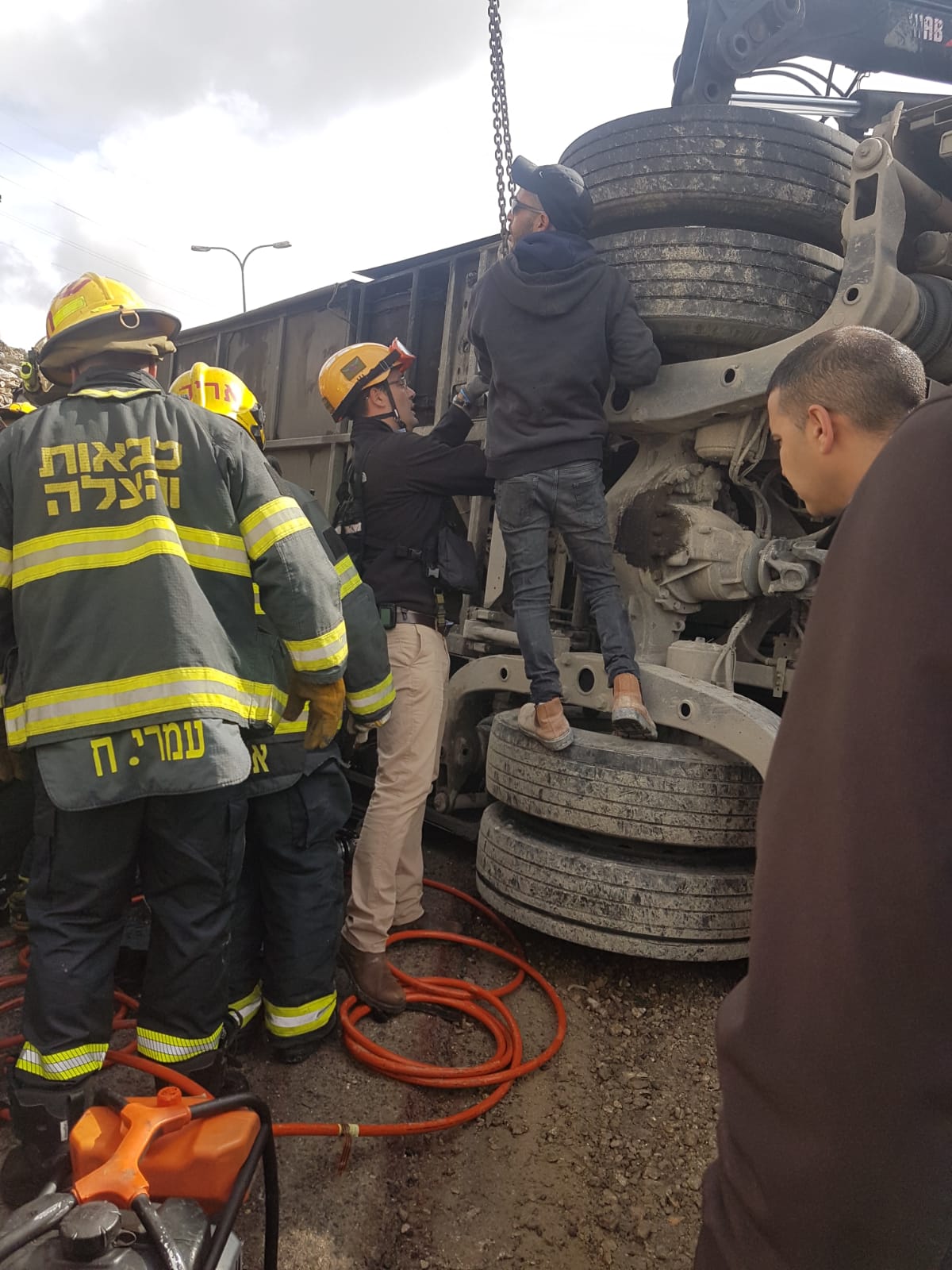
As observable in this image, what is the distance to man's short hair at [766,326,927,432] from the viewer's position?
1156 millimetres

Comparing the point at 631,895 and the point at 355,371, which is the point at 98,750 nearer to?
the point at 631,895

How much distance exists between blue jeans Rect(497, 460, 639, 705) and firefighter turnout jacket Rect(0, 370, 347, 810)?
1.07m

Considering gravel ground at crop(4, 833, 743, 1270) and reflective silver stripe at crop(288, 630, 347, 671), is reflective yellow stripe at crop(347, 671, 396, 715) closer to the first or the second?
reflective silver stripe at crop(288, 630, 347, 671)

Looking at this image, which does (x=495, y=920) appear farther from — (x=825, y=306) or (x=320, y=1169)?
(x=825, y=306)

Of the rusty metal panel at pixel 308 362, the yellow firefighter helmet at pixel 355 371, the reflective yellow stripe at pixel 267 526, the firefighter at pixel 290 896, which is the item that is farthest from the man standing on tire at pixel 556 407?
the rusty metal panel at pixel 308 362

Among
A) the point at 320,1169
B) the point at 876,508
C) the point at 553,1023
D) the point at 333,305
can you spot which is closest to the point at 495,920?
the point at 553,1023

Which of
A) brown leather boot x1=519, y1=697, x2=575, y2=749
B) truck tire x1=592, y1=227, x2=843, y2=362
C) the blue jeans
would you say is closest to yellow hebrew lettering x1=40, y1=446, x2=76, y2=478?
the blue jeans

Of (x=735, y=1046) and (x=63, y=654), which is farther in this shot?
(x=63, y=654)

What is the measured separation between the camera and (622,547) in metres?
3.12

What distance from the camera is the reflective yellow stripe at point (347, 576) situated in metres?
2.66

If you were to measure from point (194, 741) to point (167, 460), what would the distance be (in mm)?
636

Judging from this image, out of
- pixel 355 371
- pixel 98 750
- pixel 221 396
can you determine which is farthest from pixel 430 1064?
pixel 355 371

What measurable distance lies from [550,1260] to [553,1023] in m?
0.90

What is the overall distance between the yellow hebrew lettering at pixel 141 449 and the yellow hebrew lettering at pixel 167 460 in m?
0.02
